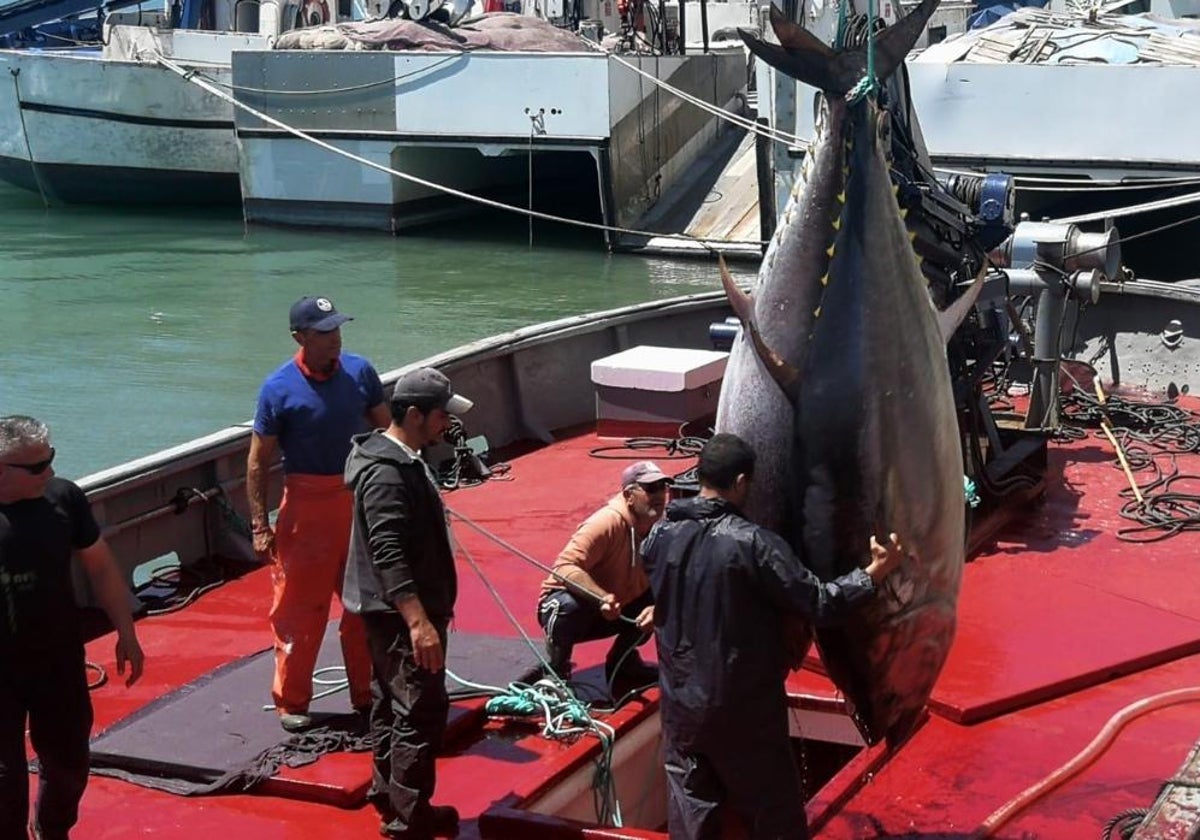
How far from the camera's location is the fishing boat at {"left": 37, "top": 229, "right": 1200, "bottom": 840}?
4.37 m

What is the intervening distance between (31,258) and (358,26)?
6.35 meters

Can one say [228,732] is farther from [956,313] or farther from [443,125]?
[443,125]

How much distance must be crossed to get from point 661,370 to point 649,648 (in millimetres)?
3215

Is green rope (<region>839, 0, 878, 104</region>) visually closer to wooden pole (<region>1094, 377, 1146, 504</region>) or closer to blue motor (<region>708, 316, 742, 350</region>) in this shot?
wooden pole (<region>1094, 377, 1146, 504</region>)

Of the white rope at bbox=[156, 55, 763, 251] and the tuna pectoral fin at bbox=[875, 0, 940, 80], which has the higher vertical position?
the tuna pectoral fin at bbox=[875, 0, 940, 80]

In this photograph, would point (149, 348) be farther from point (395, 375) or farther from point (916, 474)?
point (916, 474)

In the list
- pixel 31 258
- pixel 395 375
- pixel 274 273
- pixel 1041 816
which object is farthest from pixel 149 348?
pixel 1041 816

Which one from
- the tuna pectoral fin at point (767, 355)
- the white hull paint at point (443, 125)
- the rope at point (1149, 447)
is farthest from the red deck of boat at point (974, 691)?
the white hull paint at point (443, 125)

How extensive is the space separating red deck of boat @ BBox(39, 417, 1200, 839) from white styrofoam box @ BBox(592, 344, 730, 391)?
48.7 inches

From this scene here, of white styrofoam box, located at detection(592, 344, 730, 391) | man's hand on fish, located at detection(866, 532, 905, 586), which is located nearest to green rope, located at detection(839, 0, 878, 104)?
man's hand on fish, located at detection(866, 532, 905, 586)

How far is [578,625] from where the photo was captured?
4.91 meters

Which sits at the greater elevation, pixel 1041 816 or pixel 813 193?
pixel 813 193

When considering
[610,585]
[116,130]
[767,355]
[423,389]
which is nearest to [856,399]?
[767,355]

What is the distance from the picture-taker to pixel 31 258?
2300 cm
